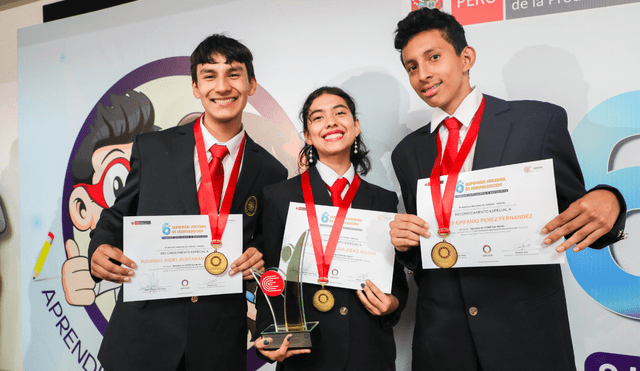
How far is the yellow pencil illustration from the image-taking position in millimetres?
3541

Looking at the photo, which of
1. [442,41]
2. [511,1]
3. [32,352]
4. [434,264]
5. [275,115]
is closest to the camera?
[434,264]

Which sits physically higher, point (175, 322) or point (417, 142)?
point (417, 142)

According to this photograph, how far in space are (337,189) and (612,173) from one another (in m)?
1.55

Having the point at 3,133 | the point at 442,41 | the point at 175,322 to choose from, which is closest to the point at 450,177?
the point at 442,41

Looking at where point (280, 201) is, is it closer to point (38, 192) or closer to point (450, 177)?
point (450, 177)

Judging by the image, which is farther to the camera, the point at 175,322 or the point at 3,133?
the point at 3,133

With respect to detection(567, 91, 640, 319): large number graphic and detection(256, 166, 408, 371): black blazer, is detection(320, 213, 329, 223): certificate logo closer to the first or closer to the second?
detection(256, 166, 408, 371): black blazer

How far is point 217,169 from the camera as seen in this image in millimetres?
1939

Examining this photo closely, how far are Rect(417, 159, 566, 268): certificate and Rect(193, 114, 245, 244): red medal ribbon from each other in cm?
97

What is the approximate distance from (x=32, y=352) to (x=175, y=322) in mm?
2766

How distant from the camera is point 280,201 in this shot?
1827 millimetres

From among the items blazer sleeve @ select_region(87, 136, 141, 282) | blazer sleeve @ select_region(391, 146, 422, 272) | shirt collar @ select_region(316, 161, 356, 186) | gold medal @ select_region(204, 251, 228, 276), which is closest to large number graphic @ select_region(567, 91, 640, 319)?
blazer sleeve @ select_region(391, 146, 422, 272)

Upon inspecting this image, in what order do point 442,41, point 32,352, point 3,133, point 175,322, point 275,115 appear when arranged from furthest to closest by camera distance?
point 3,133 < point 32,352 < point 275,115 < point 175,322 < point 442,41
